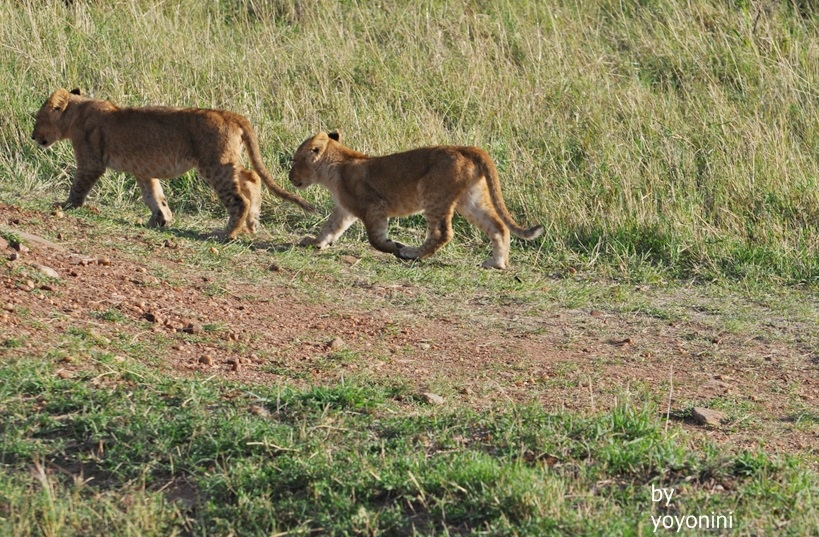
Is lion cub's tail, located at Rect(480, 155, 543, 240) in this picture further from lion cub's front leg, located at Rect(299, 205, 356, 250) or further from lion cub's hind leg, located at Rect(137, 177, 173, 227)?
lion cub's hind leg, located at Rect(137, 177, 173, 227)

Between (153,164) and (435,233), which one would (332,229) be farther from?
(153,164)

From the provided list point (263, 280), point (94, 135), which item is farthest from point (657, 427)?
point (94, 135)

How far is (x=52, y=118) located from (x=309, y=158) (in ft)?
6.03

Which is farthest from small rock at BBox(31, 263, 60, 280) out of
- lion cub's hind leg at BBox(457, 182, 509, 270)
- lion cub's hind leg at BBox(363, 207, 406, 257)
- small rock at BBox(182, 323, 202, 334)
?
lion cub's hind leg at BBox(457, 182, 509, 270)

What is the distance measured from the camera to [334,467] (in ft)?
13.9

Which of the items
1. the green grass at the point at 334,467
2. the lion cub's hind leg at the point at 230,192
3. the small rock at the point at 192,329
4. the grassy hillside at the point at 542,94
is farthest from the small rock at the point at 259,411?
the grassy hillside at the point at 542,94

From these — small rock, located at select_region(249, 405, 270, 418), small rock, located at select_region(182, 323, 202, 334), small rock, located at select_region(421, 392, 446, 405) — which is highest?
small rock, located at select_region(249, 405, 270, 418)

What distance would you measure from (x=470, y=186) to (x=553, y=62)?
11.7 ft

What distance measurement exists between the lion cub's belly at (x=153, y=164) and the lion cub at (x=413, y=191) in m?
0.81

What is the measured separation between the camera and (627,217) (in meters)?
8.66

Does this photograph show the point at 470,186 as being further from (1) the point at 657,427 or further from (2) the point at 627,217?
(1) the point at 657,427

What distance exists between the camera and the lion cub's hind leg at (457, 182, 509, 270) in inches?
316

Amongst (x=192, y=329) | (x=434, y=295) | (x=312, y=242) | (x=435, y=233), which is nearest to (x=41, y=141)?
(x=312, y=242)

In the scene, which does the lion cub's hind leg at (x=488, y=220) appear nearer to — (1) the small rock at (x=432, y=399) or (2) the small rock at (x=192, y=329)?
(2) the small rock at (x=192, y=329)
